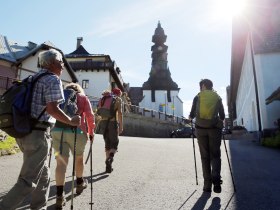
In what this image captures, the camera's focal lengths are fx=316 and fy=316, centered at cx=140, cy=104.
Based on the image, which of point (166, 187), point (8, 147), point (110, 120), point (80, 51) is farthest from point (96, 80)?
point (166, 187)

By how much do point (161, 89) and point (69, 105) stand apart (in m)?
71.5

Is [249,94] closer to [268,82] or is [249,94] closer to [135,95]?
[268,82]

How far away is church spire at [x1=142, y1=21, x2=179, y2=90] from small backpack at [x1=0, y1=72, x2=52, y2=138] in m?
72.8

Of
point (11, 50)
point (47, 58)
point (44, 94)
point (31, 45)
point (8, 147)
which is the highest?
point (31, 45)

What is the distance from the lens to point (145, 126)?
36.7 m

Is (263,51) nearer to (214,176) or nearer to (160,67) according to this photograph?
(214,176)

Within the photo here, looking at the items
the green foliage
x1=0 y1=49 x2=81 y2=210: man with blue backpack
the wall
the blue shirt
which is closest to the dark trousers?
x1=0 y1=49 x2=81 y2=210: man with blue backpack

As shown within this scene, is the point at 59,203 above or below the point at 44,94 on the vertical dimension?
below

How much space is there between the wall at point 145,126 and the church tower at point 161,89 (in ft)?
101

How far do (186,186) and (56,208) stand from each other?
99.9 inches

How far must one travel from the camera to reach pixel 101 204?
14.9 feet

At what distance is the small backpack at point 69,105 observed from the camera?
4.60 meters

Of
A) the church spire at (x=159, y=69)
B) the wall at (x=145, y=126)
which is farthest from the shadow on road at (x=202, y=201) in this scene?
the church spire at (x=159, y=69)

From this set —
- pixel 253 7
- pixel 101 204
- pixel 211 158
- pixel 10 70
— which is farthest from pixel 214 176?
pixel 10 70
